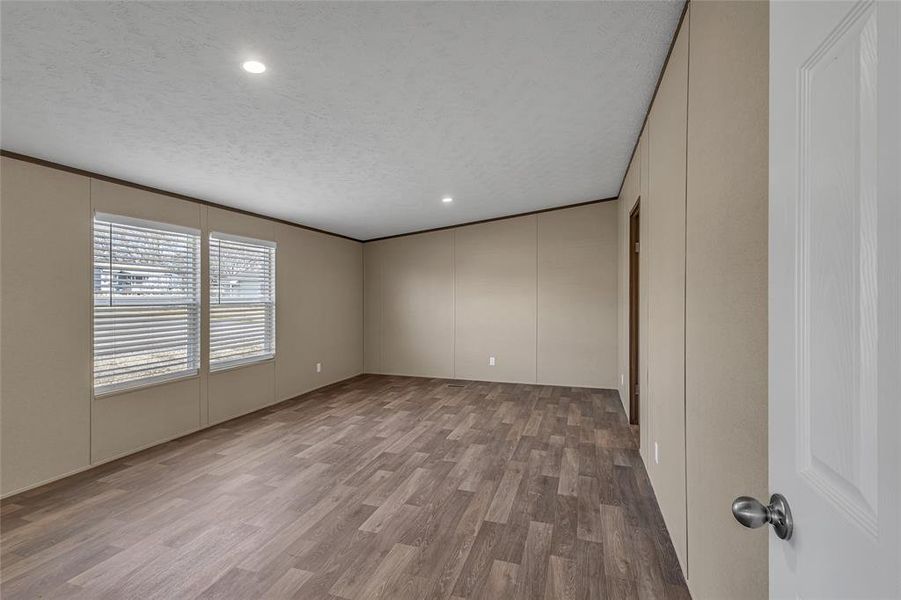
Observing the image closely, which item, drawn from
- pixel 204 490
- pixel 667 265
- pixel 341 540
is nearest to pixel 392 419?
pixel 204 490

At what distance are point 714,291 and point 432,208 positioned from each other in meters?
4.10

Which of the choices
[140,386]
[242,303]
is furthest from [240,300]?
[140,386]

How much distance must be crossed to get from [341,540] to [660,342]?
2.17 meters

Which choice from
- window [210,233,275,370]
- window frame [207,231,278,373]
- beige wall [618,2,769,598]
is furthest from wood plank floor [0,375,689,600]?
window [210,233,275,370]

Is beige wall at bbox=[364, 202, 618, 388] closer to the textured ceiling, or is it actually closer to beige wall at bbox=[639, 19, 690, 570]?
the textured ceiling

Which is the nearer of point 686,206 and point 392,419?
point 686,206

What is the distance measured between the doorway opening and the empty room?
4 cm

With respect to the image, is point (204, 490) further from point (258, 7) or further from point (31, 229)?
point (258, 7)

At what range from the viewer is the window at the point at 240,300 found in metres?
4.34

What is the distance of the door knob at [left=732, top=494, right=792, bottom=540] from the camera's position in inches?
27.0

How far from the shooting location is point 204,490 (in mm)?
2852

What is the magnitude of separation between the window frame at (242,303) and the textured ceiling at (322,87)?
67 centimetres

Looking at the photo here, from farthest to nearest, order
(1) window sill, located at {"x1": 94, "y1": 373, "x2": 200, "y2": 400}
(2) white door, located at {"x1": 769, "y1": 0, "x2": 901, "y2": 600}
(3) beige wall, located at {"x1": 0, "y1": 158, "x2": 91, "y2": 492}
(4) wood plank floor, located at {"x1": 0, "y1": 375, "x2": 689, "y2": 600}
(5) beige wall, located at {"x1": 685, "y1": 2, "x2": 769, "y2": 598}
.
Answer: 1. (1) window sill, located at {"x1": 94, "y1": 373, "x2": 200, "y2": 400}
2. (3) beige wall, located at {"x1": 0, "y1": 158, "x2": 91, "y2": 492}
3. (4) wood plank floor, located at {"x1": 0, "y1": 375, "x2": 689, "y2": 600}
4. (5) beige wall, located at {"x1": 685, "y1": 2, "x2": 769, "y2": 598}
5. (2) white door, located at {"x1": 769, "y1": 0, "x2": 901, "y2": 600}

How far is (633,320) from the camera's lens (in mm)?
4211
